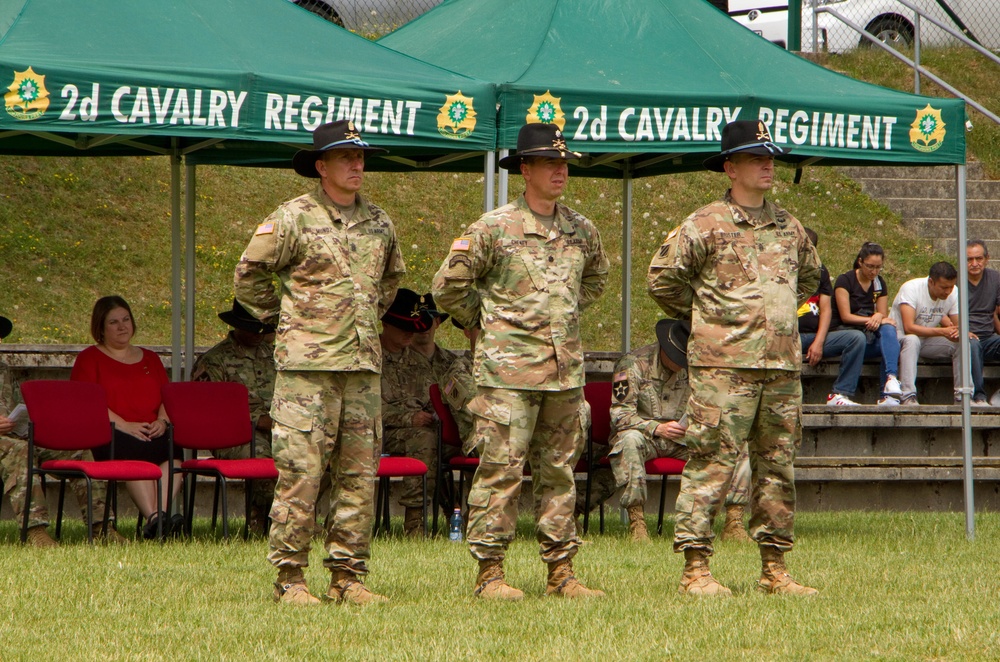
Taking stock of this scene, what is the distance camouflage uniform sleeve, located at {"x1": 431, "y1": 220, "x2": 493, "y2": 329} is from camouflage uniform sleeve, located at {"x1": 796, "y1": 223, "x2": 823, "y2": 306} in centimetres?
148

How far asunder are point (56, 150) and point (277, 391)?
4.81 m

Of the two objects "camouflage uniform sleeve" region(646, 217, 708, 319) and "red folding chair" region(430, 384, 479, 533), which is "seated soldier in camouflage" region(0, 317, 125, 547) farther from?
"camouflage uniform sleeve" region(646, 217, 708, 319)

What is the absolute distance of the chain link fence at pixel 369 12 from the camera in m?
18.1

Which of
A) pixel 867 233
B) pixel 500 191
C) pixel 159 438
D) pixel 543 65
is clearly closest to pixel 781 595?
pixel 500 191

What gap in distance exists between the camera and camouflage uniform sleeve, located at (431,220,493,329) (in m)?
6.05

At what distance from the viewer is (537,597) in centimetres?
607

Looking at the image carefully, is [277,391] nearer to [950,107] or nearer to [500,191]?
[500,191]

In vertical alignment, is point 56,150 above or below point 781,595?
above

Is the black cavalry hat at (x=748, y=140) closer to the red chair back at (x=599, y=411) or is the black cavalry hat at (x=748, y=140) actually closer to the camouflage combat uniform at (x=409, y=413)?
the red chair back at (x=599, y=411)

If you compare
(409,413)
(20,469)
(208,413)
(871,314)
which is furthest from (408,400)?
(871,314)

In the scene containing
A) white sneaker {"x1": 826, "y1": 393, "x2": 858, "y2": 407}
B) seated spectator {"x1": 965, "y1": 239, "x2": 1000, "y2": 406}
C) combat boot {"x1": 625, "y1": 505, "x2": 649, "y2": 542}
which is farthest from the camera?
seated spectator {"x1": 965, "y1": 239, "x2": 1000, "y2": 406}

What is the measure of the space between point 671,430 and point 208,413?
2915 millimetres

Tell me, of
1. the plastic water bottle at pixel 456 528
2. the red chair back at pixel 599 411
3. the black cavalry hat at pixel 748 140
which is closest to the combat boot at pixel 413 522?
the plastic water bottle at pixel 456 528

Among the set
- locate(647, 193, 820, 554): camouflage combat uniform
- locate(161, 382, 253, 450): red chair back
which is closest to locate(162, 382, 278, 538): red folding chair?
locate(161, 382, 253, 450): red chair back
